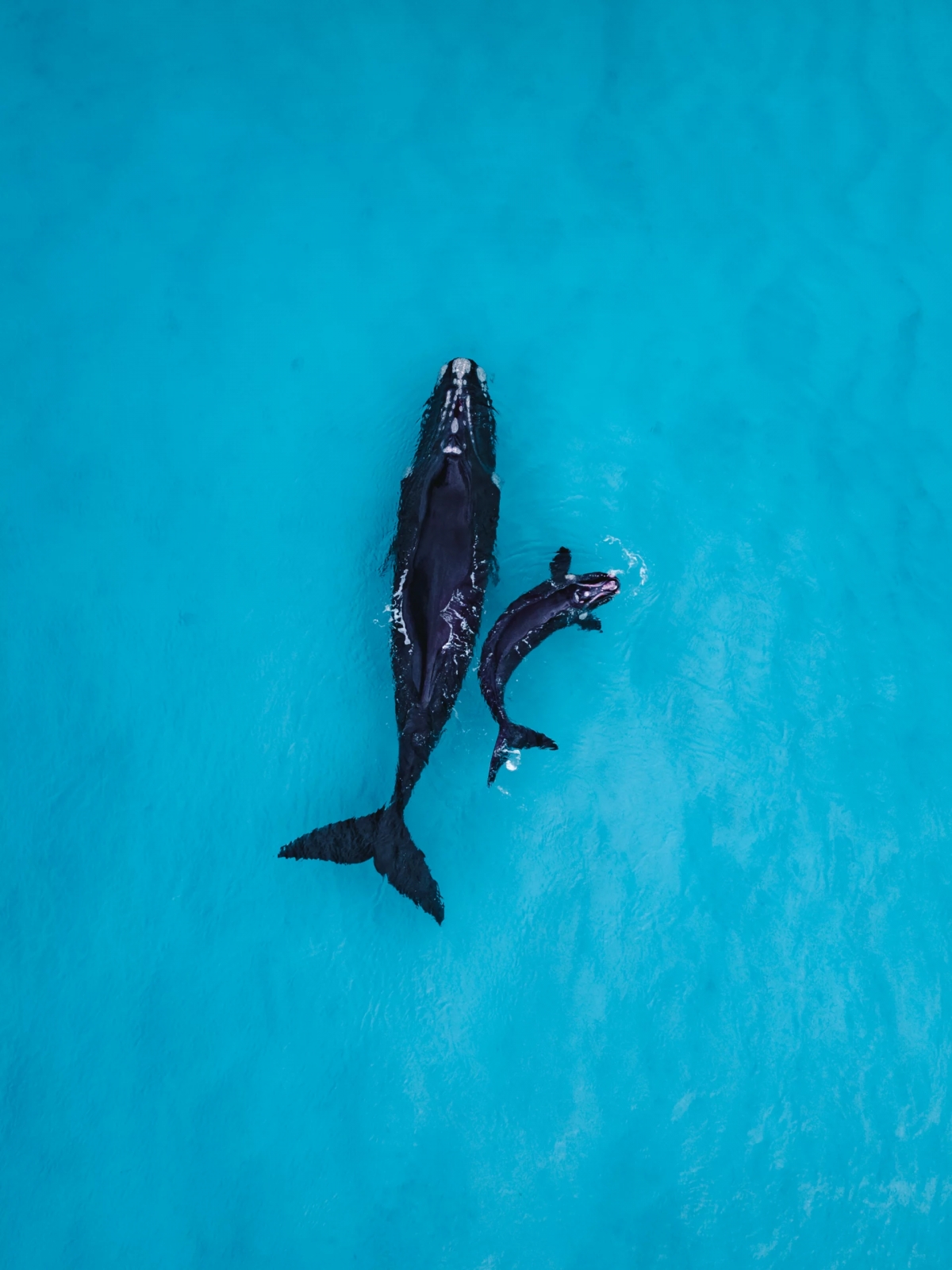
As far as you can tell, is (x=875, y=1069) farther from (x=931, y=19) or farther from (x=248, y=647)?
(x=931, y=19)

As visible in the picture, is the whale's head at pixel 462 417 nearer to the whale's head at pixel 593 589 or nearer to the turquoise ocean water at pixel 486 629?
the turquoise ocean water at pixel 486 629

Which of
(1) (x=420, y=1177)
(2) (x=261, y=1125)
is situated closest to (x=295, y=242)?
(2) (x=261, y=1125)

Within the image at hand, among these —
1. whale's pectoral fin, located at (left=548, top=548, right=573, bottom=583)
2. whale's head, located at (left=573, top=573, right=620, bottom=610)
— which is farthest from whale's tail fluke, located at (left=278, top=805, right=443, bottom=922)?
whale's pectoral fin, located at (left=548, top=548, right=573, bottom=583)

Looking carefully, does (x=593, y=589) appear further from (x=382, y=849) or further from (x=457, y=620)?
(x=382, y=849)

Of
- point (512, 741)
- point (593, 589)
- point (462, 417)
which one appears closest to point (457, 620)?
point (512, 741)

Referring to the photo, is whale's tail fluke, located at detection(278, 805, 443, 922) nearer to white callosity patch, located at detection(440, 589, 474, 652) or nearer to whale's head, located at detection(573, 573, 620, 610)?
white callosity patch, located at detection(440, 589, 474, 652)
